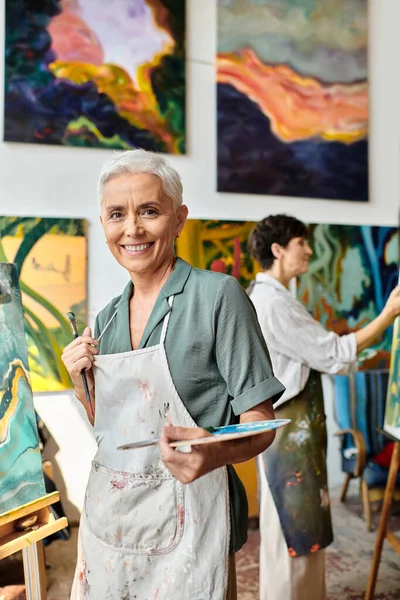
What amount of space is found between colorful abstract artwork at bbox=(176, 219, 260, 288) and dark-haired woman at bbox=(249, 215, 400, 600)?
1.01 meters

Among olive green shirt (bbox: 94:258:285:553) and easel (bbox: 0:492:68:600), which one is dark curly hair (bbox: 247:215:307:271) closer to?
olive green shirt (bbox: 94:258:285:553)

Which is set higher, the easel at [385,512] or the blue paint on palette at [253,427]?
the blue paint on palette at [253,427]

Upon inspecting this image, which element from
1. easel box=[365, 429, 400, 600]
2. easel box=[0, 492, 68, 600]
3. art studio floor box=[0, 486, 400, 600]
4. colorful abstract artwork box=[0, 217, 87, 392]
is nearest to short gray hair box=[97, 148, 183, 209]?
easel box=[0, 492, 68, 600]

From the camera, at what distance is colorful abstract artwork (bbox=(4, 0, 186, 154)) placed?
2.97 meters

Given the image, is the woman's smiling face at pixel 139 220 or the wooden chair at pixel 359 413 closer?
the woman's smiling face at pixel 139 220

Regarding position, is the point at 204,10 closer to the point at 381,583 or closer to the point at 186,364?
the point at 186,364

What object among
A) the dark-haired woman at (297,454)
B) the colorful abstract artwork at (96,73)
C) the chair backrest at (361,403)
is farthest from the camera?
the chair backrest at (361,403)

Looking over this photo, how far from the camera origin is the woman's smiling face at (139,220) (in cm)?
118

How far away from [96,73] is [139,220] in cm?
219

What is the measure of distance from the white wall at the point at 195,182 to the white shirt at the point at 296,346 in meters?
1.19

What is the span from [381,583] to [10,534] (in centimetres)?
191

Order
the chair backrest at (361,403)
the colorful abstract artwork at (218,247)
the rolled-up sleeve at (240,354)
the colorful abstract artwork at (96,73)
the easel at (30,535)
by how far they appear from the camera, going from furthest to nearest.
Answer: the chair backrest at (361,403) → the colorful abstract artwork at (218,247) → the colorful abstract artwork at (96,73) → the easel at (30,535) → the rolled-up sleeve at (240,354)

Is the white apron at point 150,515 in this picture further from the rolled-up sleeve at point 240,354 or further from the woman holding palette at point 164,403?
the rolled-up sleeve at point 240,354

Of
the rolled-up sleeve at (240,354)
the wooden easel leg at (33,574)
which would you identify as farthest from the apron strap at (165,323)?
the wooden easel leg at (33,574)
